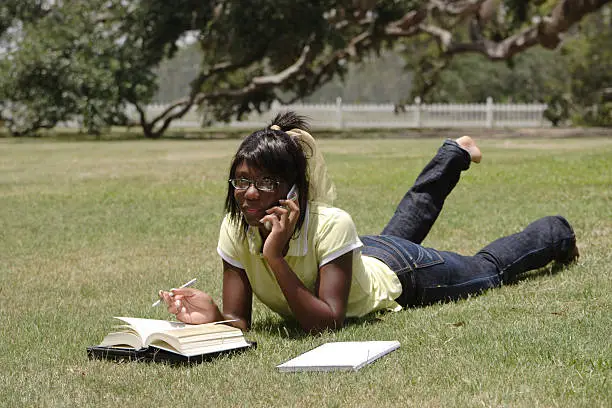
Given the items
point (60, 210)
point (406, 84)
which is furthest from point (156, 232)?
point (406, 84)

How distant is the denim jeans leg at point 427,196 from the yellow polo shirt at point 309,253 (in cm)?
114

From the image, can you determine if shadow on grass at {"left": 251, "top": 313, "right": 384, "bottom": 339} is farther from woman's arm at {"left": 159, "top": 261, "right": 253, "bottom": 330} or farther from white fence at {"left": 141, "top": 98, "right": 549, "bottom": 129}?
white fence at {"left": 141, "top": 98, "right": 549, "bottom": 129}

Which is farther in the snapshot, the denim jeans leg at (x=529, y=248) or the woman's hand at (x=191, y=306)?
the denim jeans leg at (x=529, y=248)

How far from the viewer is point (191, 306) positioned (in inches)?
196

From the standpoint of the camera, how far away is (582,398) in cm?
371

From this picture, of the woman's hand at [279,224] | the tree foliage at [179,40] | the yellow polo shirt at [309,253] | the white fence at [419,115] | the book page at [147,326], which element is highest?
the tree foliage at [179,40]

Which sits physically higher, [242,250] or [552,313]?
[242,250]

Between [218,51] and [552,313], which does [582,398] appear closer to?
[552,313]

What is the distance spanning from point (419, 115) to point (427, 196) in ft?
141

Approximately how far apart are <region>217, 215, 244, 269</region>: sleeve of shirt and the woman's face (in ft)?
0.89

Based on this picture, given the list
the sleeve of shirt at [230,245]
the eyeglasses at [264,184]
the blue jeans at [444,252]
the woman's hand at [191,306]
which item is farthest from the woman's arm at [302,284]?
the blue jeans at [444,252]

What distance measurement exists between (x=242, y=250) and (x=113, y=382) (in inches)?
42.6

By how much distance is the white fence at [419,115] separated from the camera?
1912 inches

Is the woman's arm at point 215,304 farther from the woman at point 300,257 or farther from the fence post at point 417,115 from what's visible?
the fence post at point 417,115
